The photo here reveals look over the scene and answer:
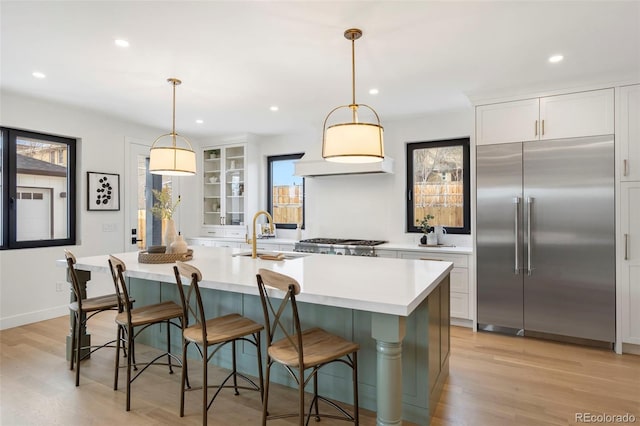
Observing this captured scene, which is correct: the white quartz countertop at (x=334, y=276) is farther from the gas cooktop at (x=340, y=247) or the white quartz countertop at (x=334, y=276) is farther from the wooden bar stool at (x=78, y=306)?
the gas cooktop at (x=340, y=247)

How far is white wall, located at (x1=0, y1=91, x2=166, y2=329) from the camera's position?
3.98 metres

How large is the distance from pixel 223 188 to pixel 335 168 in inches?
90.8

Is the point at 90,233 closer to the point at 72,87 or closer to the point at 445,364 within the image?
the point at 72,87

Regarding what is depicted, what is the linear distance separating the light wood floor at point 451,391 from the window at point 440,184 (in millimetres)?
1736

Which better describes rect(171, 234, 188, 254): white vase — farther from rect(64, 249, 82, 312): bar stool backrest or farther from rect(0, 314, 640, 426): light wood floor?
rect(0, 314, 640, 426): light wood floor

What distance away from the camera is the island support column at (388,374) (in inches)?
66.9

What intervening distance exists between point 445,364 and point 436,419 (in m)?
0.53

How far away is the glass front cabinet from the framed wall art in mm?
1613

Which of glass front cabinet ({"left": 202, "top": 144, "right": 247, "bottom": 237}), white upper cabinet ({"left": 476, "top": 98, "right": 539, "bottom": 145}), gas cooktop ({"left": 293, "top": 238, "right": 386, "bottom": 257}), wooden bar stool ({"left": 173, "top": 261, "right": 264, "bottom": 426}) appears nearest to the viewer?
wooden bar stool ({"left": 173, "top": 261, "right": 264, "bottom": 426})

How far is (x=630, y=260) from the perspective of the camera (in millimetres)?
3301

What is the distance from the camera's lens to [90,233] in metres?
4.69

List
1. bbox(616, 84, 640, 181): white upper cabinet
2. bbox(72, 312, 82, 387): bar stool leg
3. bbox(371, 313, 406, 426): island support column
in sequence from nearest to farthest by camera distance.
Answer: bbox(371, 313, 406, 426): island support column
bbox(72, 312, 82, 387): bar stool leg
bbox(616, 84, 640, 181): white upper cabinet

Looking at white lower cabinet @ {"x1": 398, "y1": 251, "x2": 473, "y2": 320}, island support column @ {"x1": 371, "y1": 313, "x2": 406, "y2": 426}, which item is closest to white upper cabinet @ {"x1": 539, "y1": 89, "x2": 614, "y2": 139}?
white lower cabinet @ {"x1": 398, "y1": 251, "x2": 473, "y2": 320}

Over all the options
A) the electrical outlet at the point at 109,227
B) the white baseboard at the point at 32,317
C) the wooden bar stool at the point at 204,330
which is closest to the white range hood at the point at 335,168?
the electrical outlet at the point at 109,227
